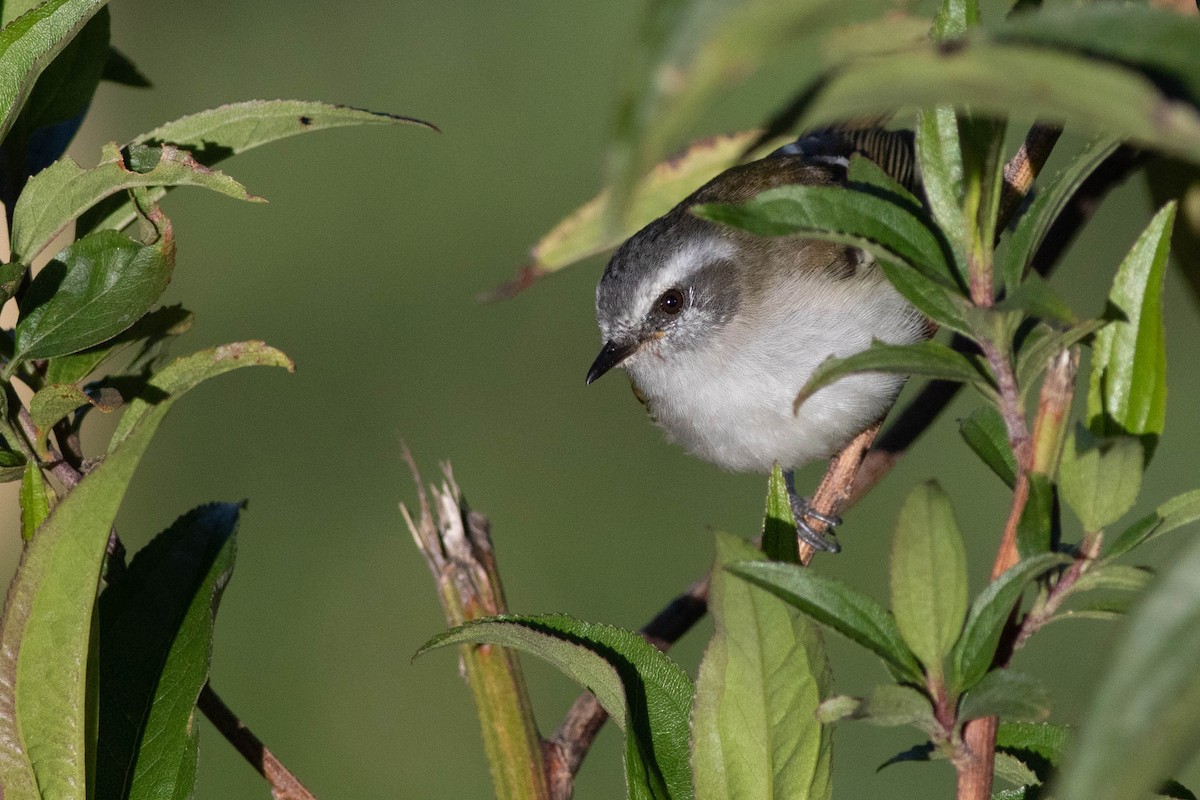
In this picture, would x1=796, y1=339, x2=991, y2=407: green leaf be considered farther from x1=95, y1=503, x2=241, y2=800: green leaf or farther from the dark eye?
the dark eye

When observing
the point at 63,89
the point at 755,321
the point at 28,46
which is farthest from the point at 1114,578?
the point at 755,321

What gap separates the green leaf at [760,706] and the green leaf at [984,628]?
0.13m

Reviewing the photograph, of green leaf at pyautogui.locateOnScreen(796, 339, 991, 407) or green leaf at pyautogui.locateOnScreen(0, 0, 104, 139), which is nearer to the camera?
green leaf at pyautogui.locateOnScreen(796, 339, 991, 407)

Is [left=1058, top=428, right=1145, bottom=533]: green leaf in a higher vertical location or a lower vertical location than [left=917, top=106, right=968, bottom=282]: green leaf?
lower

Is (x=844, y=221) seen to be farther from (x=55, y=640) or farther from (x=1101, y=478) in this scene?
(x=55, y=640)

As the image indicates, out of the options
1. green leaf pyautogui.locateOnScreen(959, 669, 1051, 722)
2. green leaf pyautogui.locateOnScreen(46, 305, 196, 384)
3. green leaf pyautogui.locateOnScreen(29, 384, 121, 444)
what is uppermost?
green leaf pyautogui.locateOnScreen(46, 305, 196, 384)

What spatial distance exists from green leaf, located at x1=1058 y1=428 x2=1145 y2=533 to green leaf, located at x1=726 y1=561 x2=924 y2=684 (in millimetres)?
167

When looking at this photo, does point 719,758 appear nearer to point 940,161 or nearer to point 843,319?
point 940,161

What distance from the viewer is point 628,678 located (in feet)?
3.64

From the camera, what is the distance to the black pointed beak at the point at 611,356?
120 inches

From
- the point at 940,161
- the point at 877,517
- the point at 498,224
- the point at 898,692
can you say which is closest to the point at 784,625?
the point at 898,692

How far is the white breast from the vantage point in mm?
2475

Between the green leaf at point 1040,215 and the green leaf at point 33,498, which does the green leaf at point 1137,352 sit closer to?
the green leaf at point 1040,215

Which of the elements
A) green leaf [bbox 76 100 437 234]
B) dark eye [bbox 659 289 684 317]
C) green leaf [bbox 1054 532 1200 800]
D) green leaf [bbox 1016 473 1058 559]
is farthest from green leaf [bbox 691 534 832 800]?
dark eye [bbox 659 289 684 317]
